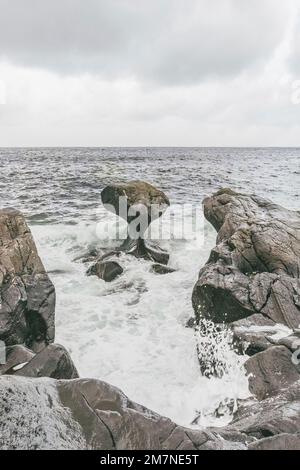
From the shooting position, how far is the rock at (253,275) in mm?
8703

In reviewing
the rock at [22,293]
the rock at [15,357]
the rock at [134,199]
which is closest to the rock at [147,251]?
the rock at [134,199]

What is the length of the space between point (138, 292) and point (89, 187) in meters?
19.9

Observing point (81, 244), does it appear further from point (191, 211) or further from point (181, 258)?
point (191, 211)

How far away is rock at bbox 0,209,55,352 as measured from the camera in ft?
25.0

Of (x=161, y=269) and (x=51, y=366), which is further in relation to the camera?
(x=161, y=269)

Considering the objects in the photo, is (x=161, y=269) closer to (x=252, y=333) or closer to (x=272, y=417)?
(x=252, y=333)

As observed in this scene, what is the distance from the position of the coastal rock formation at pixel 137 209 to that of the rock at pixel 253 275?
10.9 feet

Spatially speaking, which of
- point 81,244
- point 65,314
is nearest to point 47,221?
point 81,244

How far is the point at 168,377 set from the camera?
7.72 m

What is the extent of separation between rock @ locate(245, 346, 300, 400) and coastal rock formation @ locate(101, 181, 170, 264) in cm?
736

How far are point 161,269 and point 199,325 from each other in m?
4.10

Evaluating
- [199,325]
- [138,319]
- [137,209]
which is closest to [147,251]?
[137,209]

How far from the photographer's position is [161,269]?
13086 millimetres

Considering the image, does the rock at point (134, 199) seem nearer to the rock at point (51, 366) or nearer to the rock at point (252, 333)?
the rock at point (252, 333)
